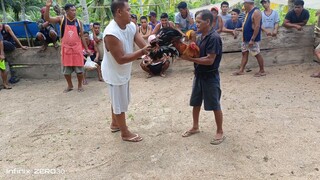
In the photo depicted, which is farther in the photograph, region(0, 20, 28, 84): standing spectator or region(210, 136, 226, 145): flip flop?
region(0, 20, 28, 84): standing spectator

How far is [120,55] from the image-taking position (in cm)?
368

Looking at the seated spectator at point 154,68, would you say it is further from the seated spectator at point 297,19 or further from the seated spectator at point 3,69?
the seated spectator at point 3,69

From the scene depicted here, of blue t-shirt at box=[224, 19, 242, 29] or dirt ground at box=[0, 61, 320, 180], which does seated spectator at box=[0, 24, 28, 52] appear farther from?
blue t-shirt at box=[224, 19, 242, 29]

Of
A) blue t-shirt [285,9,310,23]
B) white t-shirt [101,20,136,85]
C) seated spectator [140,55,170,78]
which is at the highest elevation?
blue t-shirt [285,9,310,23]

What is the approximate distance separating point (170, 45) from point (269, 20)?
4.71 m

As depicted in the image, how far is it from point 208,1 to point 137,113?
24017 millimetres

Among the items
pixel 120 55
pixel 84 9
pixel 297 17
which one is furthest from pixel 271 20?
pixel 84 9

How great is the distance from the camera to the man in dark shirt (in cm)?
364

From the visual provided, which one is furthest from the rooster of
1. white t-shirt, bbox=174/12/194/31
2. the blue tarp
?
the blue tarp

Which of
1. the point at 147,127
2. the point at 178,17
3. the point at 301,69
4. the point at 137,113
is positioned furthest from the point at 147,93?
the point at 301,69

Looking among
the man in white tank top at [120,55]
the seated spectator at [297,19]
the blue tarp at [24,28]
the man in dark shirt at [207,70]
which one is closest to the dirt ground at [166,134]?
the man in dark shirt at [207,70]

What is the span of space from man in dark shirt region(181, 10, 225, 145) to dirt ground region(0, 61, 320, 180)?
1.42ft

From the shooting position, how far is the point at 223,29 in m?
7.69

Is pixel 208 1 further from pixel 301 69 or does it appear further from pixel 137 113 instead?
pixel 137 113
